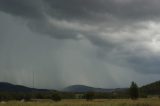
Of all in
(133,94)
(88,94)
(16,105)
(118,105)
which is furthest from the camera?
(88,94)

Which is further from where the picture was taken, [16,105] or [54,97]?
[54,97]

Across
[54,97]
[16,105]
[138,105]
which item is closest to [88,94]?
[54,97]

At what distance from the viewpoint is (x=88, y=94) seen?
121m

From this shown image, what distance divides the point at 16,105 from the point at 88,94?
7078cm

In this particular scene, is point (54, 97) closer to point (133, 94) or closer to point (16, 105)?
point (133, 94)

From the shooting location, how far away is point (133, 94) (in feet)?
366

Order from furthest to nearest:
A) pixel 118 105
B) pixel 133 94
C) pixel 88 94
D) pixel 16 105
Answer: pixel 88 94 → pixel 133 94 → pixel 118 105 → pixel 16 105

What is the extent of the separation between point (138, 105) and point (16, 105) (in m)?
20.2

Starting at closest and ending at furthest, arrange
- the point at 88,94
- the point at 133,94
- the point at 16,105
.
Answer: the point at 16,105
the point at 133,94
the point at 88,94

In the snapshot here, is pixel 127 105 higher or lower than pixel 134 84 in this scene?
lower

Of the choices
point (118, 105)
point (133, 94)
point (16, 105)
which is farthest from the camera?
point (133, 94)

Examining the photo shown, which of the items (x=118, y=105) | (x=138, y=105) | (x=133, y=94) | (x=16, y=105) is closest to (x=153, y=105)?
(x=138, y=105)

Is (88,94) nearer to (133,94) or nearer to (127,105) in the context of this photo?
(133,94)

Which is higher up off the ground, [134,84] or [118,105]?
[134,84]
